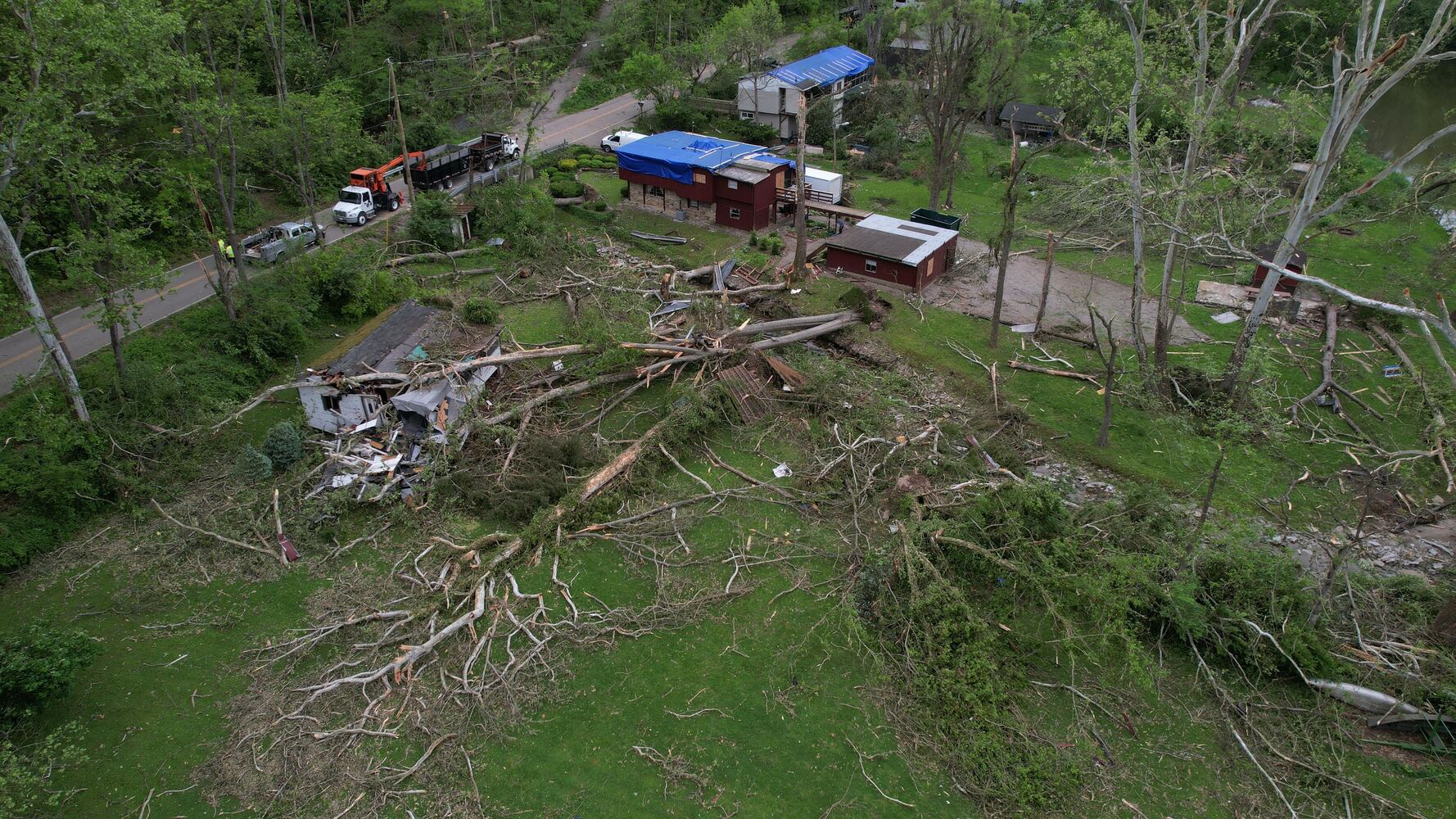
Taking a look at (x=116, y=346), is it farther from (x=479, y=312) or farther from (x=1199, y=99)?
(x=1199, y=99)

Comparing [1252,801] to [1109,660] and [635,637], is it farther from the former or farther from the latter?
[635,637]

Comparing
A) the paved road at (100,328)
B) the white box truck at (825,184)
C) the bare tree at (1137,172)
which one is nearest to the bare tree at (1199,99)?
the bare tree at (1137,172)

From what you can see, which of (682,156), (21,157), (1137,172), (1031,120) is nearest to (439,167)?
(682,156)

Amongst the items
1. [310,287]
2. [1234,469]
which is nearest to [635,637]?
[1234,469]

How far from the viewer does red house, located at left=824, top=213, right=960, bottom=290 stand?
89.2 feet

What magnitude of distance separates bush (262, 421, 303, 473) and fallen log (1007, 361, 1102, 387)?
18667 millimetres

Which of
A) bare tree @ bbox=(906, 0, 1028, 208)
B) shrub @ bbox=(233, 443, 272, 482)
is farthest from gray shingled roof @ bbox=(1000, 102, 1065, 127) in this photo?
shrub @ bbox=(233, 443, 272, 482)

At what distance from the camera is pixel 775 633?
14.4 meters

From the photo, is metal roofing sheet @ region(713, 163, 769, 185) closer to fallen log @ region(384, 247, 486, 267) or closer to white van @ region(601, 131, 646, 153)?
white van @ region(601, 131, 646, 153)

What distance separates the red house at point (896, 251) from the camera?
27.2m

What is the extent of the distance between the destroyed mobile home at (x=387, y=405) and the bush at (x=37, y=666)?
16.9 ft

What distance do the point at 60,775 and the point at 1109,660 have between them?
16.9m

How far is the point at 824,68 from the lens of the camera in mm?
43875

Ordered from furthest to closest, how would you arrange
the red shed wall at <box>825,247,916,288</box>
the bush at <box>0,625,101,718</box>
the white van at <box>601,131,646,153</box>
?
the white van at <box>601,131,646,153</box>
the red shed wall at <box>825,247,916,288</box>
the bush at <box>0,625,101,718</box>
